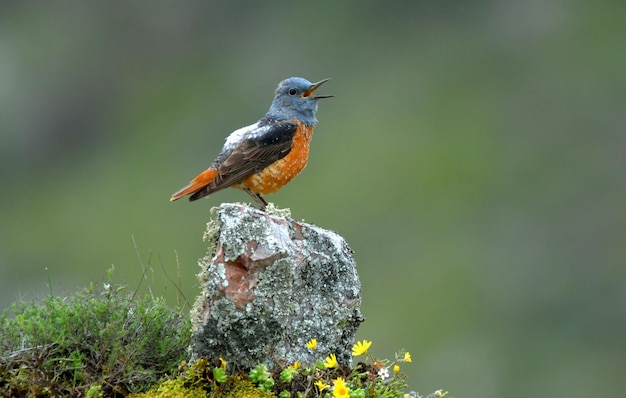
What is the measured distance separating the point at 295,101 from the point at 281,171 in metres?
0.86

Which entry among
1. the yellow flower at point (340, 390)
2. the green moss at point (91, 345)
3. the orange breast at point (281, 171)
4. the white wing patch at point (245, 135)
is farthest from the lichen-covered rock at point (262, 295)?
the white wing patch at point (245, 135)

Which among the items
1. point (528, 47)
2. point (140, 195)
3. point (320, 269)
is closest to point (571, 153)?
point (528, 47)

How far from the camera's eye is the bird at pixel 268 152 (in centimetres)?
908

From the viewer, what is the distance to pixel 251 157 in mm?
9125

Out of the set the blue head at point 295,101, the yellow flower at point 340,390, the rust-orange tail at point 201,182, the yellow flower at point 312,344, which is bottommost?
the yellow flower at point 340,390

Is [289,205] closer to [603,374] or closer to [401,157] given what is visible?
[401,157]

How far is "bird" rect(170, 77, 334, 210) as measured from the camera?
9078 mm

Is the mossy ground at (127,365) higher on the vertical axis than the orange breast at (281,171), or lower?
lower

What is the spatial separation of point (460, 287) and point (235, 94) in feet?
30.5

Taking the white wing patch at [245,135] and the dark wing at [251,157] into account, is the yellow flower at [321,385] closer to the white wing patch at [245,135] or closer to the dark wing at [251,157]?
the dark wing at [251,157]

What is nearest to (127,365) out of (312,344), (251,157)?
(312,344)

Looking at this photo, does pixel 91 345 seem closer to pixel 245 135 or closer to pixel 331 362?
pixel 331 362

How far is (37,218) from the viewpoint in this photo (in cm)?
2867

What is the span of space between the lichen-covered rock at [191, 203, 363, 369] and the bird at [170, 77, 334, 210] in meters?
2.23
